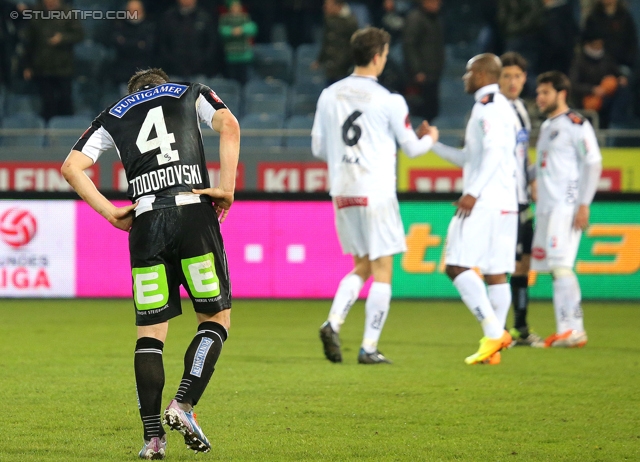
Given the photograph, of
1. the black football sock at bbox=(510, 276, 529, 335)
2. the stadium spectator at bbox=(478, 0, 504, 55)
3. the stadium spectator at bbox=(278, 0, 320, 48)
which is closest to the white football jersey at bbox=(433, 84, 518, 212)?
the black football sock at bbox=(510, 276, 529, 335)

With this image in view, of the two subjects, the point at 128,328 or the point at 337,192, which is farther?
the point at 128,328

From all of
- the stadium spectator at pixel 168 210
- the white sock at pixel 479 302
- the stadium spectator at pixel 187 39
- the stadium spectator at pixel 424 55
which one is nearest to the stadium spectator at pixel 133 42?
the stadium spectator at pixel 187 39

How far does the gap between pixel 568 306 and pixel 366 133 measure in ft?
7.96

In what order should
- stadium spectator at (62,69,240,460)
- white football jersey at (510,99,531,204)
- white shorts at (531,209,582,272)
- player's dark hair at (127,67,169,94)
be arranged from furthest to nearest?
white shorts at (531,209,582,272)
white football jersey at (510,99,531,204)
player's dark hair at (127,67,169,94)
stadium spectator at (62,69,240,460)

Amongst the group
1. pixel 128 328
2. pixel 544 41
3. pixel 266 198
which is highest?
pixel 544 41

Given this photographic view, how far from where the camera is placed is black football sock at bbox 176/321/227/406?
4805 mm

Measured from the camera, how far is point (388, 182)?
794cm

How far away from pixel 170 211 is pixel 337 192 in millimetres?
3156

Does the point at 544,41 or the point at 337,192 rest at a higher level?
the point at 544,41

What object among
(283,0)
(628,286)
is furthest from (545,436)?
(283,0)

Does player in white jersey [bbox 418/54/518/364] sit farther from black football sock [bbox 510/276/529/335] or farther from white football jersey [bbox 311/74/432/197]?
black football sock [bbox 510/276/529/335]

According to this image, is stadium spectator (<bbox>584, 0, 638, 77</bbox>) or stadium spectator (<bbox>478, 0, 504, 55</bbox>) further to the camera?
stadium spectator (<bbox>478, 0, 504, 55</bbox>)

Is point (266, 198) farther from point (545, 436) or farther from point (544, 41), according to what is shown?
point (545, 436)

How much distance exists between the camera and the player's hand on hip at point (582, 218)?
8922 millimetres
